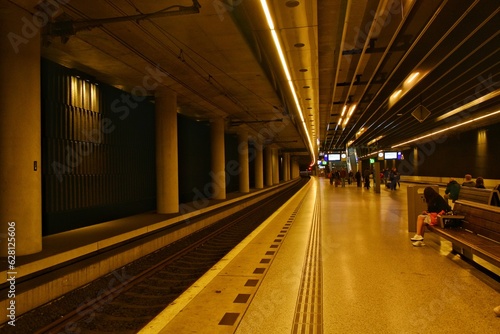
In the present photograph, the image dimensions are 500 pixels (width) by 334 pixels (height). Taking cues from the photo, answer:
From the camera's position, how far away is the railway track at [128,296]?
16.0 ft

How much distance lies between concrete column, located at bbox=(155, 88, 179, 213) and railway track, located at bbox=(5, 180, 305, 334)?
3.77 metres

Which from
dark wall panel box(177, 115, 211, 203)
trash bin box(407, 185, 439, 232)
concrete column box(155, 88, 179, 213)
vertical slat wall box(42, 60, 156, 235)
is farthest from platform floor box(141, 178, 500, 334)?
dark wall panel box(177, 115, 211, 203)

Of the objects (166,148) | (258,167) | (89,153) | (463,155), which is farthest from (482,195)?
(463,155)

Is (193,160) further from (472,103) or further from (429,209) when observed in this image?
(429,209)

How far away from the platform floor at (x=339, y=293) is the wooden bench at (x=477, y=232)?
1.20ft

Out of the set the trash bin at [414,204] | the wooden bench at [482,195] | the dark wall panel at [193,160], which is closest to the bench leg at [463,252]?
the wooden bench at [482,195]

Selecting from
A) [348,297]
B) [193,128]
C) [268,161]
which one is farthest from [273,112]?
[268,161]

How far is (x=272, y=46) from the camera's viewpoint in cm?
1012

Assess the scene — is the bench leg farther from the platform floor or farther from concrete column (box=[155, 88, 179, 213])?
concrete column (box=[155, 88, 179, 213])

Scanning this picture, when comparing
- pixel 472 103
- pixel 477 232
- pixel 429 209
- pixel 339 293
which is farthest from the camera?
pixel 472 103

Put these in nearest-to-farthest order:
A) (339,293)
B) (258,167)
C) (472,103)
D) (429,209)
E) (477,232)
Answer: (339,293) < (477,232) < (429,209) < (472,103) < (258,167)

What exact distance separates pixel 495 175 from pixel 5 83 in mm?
28352

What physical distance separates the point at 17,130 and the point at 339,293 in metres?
5.96

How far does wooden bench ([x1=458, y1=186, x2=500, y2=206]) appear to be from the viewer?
733 centimetres
